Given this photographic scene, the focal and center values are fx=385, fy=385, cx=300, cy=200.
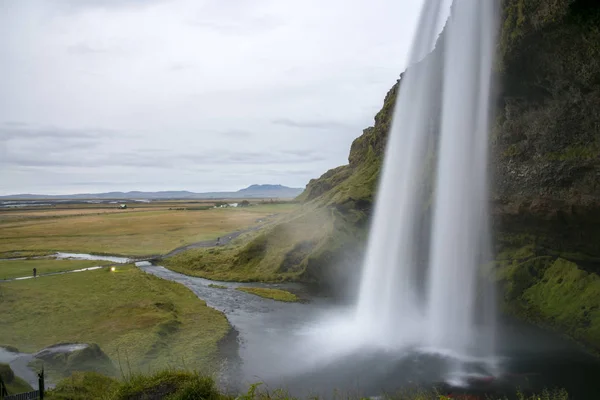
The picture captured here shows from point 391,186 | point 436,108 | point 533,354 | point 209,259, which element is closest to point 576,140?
point 533,354

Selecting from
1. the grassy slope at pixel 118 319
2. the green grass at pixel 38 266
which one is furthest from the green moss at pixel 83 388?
the green grass at pixel 38 266

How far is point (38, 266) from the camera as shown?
58.2m

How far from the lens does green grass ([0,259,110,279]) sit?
173ft

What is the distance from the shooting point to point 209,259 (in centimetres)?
6406

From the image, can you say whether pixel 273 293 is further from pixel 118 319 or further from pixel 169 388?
pixel 169 388

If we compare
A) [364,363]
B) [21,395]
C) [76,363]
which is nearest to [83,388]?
[21,395]

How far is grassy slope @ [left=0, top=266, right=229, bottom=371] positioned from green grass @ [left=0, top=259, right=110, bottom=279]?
796 centimetres

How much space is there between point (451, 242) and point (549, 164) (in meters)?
10.0

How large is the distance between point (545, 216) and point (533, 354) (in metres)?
11.8

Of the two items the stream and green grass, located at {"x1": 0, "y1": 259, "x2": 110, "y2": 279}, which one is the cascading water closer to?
the stream

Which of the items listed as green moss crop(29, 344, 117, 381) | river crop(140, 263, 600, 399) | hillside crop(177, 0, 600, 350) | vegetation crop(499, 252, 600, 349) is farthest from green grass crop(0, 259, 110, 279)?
hillside crop(177, 0, 600, 350)

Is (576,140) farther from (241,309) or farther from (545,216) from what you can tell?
(241,309)

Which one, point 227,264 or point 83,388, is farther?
point 227,264

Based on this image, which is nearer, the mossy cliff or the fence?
the fence
